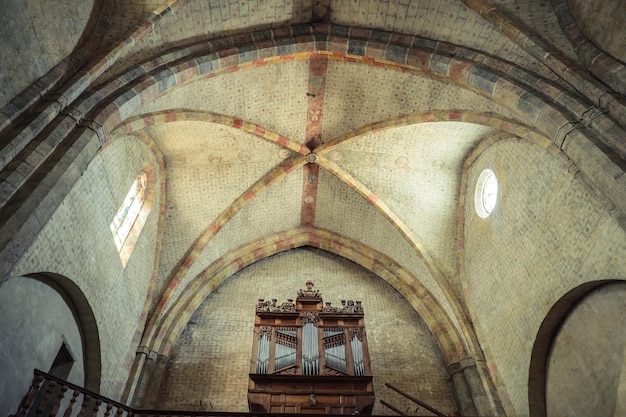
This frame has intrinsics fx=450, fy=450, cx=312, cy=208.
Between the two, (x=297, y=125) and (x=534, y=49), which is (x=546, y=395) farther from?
(x=297, y=125)

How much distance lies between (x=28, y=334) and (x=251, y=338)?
19.4 feet

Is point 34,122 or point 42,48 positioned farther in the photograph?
point 42,48

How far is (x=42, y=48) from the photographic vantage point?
7.00 meters

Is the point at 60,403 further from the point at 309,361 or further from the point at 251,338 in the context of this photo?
the point at 251,338

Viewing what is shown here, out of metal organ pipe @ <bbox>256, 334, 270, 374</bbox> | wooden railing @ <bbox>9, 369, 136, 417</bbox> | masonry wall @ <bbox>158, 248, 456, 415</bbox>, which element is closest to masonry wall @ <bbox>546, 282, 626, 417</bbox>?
masonry wall @ <bbox>158, 248, 456, 415</bbox>

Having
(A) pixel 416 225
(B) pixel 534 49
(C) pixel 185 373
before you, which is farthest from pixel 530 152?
(C) pixel 185 373

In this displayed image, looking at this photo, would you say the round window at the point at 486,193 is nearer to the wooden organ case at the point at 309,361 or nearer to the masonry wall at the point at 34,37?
the wooden organ case at the point at 309,361

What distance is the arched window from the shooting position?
10.3 metres

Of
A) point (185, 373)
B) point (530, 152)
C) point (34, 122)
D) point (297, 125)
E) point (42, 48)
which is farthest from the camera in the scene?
point (297, 125)

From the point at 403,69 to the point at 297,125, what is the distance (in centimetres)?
340

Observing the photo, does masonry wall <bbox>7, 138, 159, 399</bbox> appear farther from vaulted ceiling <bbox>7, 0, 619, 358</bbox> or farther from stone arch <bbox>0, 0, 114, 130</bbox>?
stone arch <bbox>0, 0, 114, 130</bbox>

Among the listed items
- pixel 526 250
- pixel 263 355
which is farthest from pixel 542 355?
pixel 263 355

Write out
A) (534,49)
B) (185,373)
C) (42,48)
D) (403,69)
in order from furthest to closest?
Answer: (185,373)
(403,69)
(534,49)
(42,48)

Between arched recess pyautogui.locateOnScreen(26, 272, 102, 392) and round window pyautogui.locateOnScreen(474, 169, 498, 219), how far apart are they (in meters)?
9.29
